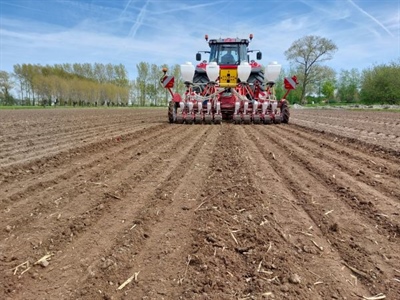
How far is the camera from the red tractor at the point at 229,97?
11211 millimetres

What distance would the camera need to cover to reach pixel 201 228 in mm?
2740

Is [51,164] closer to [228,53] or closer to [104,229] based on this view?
[104,229]

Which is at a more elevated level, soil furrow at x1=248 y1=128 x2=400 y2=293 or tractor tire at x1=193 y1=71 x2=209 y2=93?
Result: tractor tire at x1=193 y1=71 x2=209 y2=93

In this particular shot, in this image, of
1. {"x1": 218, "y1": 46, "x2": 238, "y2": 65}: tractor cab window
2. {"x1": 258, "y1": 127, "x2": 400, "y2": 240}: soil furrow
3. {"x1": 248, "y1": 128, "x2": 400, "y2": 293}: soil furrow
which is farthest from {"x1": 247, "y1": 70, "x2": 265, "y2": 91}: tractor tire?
{"x1": 248, "y1": 128, "x2": 400, "y2": 293}: soil furrow

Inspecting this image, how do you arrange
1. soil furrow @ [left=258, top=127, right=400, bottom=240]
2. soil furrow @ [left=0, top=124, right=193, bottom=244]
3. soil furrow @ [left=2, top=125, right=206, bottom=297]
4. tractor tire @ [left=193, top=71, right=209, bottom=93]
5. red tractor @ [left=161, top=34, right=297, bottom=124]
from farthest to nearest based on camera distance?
tractor tire @ [left=193, top=71, right=209, bottom=93]
red tractor @ [left=161, top=34, right=297, bottom=124]
soil furrow @ [left=0, top=124, right=193, bottom=244]
soil furrow @ [left=258, top=127, right=400, bottom=240]
soil furrow @ [left=2, top=125, right=206, bottom=297]

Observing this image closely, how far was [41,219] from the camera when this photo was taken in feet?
9.77

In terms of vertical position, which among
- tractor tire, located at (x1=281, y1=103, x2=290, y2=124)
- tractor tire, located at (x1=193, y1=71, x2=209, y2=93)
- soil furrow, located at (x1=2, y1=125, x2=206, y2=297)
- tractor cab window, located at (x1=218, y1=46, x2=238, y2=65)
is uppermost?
tractor cab window, located at (x1=218, y1=46, x2=238, y2=65)

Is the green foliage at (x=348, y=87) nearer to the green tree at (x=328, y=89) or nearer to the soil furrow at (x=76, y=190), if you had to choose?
the green tree at (x=328, y=89)

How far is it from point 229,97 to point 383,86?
4203 cm

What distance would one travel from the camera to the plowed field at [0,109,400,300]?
6.62 feet

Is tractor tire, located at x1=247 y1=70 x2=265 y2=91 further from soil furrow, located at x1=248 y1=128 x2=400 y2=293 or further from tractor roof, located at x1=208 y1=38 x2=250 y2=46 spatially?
soil furrow, located at x1=248 y1=128 x2=400 y2=293

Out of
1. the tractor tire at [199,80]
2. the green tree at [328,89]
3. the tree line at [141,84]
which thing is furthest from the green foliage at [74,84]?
the tractor tire at [199,80]

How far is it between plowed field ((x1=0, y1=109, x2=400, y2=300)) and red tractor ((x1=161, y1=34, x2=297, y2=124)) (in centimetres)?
607

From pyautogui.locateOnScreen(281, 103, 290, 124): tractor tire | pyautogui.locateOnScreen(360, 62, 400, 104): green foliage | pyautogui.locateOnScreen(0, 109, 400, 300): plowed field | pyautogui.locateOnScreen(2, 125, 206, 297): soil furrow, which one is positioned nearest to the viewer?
pyautogui.locateOnScreen(0, 109, 400, 300): plowed field
